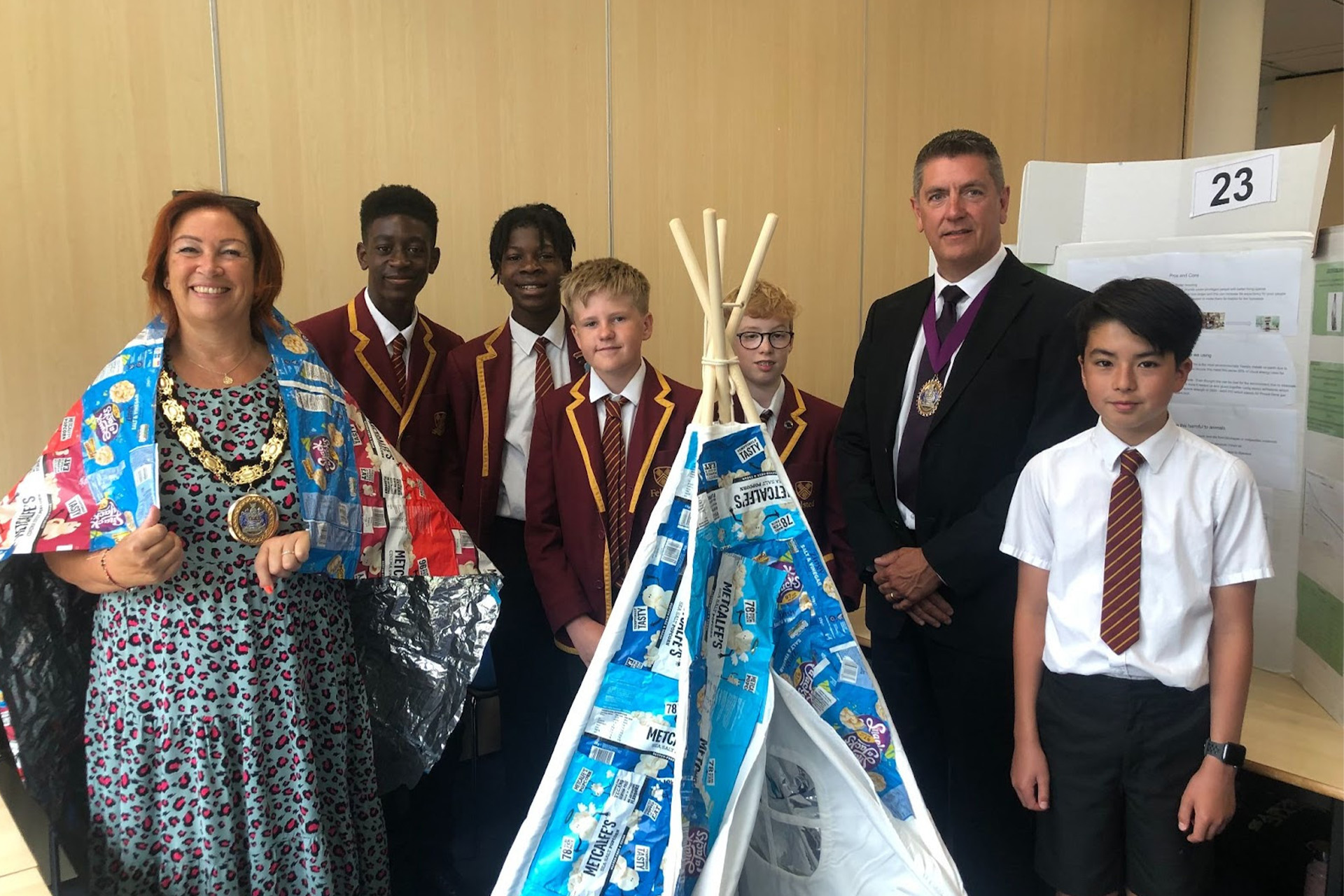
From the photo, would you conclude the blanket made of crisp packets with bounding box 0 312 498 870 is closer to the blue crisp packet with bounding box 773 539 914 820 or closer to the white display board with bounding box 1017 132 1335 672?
the blue crisp packet with bounding box 773 539 914 820

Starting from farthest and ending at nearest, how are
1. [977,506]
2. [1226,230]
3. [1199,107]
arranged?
[1199,107]
[1226,230]
[977,506]

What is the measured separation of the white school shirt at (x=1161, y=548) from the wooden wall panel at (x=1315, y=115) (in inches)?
309

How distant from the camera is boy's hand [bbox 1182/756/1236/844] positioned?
1579 mm

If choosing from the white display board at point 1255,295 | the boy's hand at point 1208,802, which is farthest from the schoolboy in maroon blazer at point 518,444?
the white display board at point 1255,295

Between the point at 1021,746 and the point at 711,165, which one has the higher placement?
the point at 711,165

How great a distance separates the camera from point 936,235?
2070 mm

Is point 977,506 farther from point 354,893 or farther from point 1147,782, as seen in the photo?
point 354,893

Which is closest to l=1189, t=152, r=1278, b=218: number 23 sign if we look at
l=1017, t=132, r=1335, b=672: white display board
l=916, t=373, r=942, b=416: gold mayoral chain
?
l=1017, t=132, r=1335, b=672: white display board

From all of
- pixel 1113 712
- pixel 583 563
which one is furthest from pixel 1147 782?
pixel 583 563

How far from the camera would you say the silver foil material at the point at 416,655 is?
6.33 ft

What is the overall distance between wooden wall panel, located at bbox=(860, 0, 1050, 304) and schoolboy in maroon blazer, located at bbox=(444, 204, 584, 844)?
8.01 ft

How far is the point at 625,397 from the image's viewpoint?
2.08 meters

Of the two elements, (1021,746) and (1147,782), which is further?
(1021,746)

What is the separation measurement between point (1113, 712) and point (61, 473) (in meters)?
1.85
